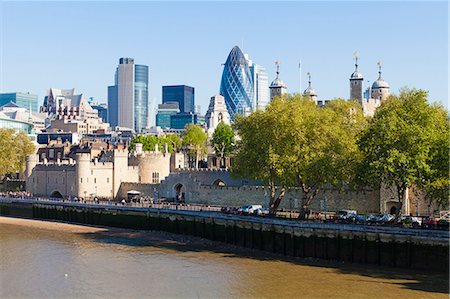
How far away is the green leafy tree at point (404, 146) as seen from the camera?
50.2m

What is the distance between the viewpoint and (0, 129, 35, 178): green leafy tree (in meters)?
104

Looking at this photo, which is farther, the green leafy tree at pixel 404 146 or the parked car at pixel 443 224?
the green leafy tree at pixel 404 146

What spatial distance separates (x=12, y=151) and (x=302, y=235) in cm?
6643

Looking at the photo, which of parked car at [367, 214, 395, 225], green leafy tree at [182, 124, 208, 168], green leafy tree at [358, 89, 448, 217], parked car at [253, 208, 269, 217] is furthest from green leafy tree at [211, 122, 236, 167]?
green leafy tree at [358, 89, 448, 217]

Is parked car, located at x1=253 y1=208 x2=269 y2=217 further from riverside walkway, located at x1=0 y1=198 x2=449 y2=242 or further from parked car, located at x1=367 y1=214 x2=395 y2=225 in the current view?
parked car, located at x1=367 y1=214 x2=395 y2=225

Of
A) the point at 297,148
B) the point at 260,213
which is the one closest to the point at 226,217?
the point at 260,213

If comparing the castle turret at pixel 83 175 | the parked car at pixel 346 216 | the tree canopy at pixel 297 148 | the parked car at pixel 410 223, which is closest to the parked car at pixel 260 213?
the tree canopy at pixel 297 148

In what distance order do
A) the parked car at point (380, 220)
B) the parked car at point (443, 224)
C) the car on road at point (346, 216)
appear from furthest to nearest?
the car on road at point (346, 216) → the parked car at point (380, 220) → the parked car at point (443, 224)

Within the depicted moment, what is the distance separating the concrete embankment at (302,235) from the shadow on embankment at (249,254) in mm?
755

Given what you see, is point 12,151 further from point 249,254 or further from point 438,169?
point 438,169

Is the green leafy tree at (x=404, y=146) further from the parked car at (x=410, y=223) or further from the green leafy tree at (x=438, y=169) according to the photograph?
the parked car at (x=410, y=223)

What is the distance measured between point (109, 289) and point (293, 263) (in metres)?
15.8

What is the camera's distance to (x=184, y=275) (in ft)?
152

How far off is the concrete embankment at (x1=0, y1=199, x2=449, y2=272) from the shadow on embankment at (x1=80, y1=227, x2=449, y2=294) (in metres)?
0.76
